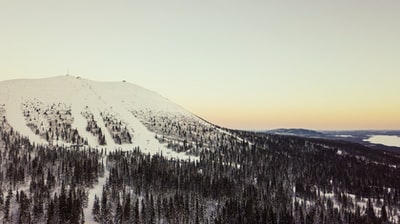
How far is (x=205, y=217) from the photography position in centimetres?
18262

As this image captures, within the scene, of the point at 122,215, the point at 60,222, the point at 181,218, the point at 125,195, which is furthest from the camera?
the point at 125,195

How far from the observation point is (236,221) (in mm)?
178500

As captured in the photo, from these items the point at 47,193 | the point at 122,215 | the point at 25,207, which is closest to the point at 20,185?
the point at 47,193

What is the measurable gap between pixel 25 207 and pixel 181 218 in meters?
67.9

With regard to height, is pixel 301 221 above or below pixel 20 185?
below

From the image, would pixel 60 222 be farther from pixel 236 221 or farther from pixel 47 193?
pixel 236 221

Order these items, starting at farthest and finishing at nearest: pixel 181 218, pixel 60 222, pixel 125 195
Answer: pixel 125 195 < pixel 181 218 < pixel 60 222

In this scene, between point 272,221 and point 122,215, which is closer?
point 122,215

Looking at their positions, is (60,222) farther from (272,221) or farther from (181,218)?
(272,221)

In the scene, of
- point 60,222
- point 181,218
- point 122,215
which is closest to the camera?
point 60,222

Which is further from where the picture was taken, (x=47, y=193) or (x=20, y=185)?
(x=20, y=185)

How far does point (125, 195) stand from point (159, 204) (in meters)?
21.1

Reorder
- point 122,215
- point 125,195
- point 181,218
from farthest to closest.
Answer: point 125,195 < point 181,218 < point 122,215

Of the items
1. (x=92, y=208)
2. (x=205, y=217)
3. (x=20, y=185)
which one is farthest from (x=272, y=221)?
A: (x=20, y=185)
